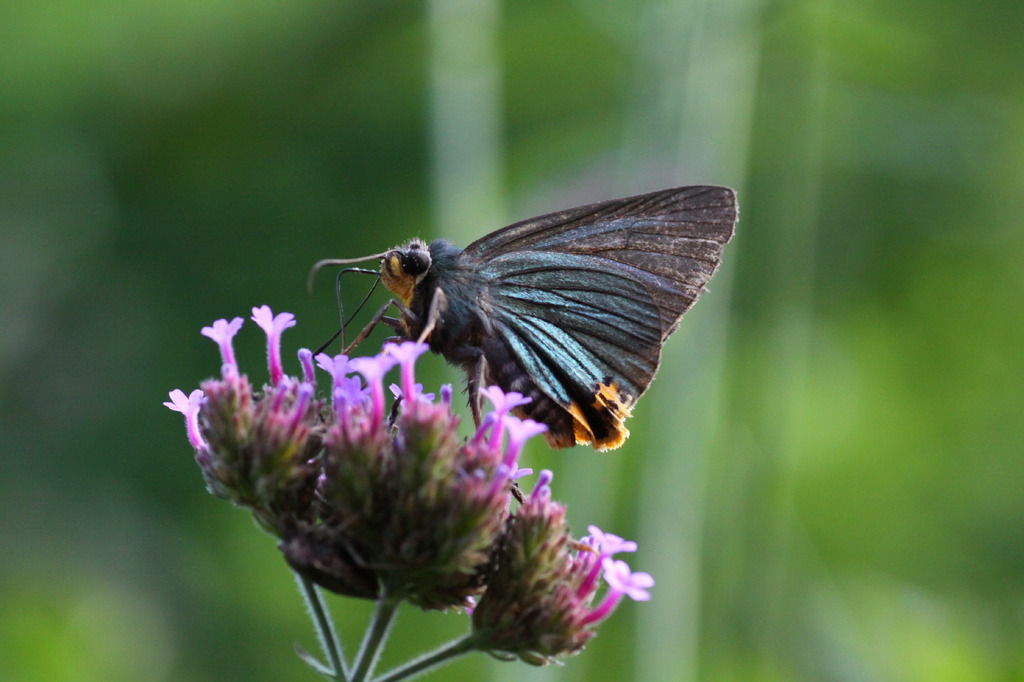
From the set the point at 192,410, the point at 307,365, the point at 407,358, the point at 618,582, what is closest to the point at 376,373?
the point at 407,358

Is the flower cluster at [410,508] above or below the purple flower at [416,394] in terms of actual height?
below

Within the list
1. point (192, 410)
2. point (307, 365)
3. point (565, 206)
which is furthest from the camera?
point (565, 206)

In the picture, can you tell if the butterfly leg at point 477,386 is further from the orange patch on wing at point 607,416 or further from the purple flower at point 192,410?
the purple flower at point 192,410

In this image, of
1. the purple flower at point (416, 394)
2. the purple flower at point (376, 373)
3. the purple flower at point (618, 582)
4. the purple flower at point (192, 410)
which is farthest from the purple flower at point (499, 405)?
the purple flower at point (192, 410)

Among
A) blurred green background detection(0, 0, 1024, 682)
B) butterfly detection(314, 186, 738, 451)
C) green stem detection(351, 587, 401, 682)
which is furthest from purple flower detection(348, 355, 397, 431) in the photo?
blurred green background detection(0, 0, 1024, 682)

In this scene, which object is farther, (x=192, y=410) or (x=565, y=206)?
(x=565, y=206)

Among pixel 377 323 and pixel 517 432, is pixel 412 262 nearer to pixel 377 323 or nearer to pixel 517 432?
pixel 377 323

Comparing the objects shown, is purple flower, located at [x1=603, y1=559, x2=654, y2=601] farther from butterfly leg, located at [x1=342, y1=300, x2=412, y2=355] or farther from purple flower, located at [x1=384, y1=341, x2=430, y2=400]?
butterfly leg, located at [x1=342, y1=300, x2=412, y2=355]
